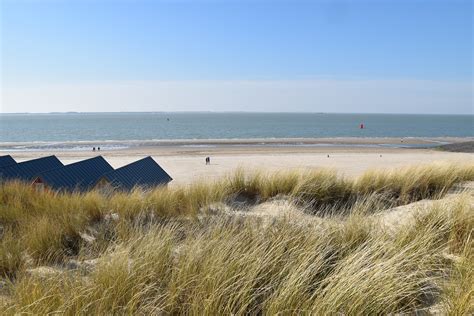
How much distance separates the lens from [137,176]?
42.0 feet

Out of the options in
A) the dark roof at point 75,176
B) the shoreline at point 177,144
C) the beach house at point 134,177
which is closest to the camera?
the dark roof at point 75,176

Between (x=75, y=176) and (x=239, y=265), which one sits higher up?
(x=239, y=265)

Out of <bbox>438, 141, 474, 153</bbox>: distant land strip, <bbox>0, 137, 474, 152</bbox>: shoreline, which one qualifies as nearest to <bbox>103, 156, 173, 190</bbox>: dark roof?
<bbox>0, 137, 474, 152</bbox>: shoreline

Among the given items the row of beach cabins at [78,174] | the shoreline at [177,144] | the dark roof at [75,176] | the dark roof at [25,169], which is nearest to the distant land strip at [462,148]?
the shoreline at [177,144]

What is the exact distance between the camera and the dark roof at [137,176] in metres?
11.7

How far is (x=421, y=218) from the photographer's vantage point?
4.26m

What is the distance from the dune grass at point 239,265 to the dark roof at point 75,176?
5.15 meters

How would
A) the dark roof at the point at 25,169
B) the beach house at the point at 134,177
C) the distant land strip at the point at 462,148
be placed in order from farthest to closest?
the distant land strip at the point at 462,148 < the beach house at the point at 134,177 < the dark roof at the point at 25,169

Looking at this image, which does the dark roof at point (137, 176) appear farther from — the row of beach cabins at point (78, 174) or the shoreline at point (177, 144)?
the shoreline at point (177, 144)

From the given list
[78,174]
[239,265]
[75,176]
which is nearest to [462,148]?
[78,174]

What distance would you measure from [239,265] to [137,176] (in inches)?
420

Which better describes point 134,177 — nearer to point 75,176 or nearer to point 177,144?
point 75,176

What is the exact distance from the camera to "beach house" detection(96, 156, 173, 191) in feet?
37.3

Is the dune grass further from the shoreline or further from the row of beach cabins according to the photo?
the shoreline
